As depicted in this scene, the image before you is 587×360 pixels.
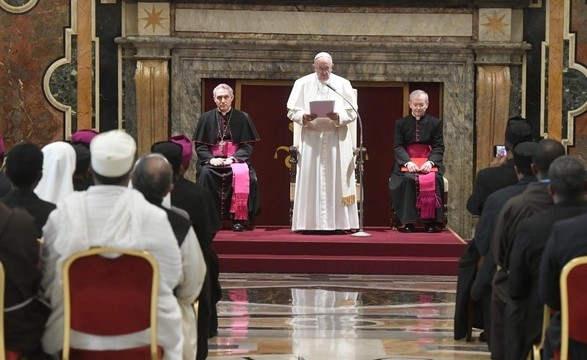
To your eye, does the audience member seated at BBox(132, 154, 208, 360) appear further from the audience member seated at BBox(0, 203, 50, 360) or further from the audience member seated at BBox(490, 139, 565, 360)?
the audience member seated at BBox(490, 139, 565, 360)

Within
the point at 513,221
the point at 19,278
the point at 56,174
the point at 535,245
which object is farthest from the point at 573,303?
the point at 56,174

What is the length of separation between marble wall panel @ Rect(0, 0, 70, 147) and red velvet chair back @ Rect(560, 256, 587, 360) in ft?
31.4

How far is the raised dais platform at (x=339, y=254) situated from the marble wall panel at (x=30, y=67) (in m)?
2.86

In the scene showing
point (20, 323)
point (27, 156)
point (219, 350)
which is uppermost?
point (27, 156)

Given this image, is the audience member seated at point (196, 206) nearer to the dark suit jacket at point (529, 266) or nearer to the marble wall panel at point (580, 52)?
the dark suit jacket at point (529, 266)

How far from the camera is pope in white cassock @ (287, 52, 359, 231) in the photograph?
12984 millimetres

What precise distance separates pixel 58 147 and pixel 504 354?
108 inches

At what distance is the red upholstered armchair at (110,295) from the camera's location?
5.46 m

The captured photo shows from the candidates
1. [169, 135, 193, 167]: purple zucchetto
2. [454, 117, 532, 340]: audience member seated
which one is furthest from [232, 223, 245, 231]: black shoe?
[169, 135, 193, 167]: purple zucchetto

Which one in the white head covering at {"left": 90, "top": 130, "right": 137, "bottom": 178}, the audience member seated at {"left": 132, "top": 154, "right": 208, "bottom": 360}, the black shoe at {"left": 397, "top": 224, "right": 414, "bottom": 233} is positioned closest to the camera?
the white head covering at {"left": 90, "top": 130, "right": 137, "bottom": 178}

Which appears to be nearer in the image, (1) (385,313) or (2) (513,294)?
(2) (513,294)

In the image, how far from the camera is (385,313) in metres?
9.81

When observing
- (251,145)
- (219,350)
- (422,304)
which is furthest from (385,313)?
(251,145)

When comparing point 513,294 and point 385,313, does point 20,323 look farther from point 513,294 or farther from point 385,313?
point 385,313
